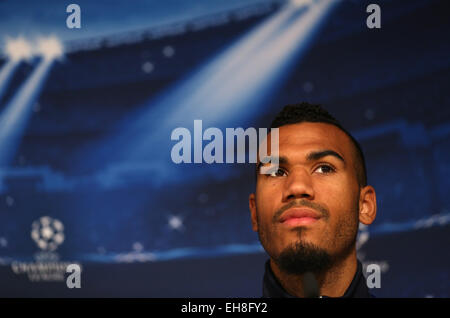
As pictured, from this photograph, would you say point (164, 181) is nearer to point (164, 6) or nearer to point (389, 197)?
point (164, 6)

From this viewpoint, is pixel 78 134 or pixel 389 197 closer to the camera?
pixel 389 197

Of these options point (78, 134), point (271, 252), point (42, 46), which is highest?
point (42, 46)

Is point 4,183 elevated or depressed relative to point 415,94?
depressed

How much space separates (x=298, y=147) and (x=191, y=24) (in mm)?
2257

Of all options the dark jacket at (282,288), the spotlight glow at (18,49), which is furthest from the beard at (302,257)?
the spotlight glow at (18,49)

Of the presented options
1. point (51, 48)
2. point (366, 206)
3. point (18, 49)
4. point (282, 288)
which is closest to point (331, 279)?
point (282, 288)

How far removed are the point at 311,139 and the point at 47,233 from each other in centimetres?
237

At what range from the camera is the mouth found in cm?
87

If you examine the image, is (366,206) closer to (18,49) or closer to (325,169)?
(325,169)

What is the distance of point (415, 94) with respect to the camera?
2.76 m

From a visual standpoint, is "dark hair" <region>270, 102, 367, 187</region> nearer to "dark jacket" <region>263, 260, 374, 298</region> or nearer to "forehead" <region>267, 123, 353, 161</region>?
"forehead" <region>267, 123, 353, 161</region>

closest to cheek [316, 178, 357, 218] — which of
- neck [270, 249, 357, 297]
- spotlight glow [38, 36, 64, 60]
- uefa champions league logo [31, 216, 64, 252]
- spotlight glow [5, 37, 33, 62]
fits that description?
neck [270, 249, 357, 297]

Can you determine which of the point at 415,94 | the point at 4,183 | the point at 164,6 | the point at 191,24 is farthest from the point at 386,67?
the point at 4,183

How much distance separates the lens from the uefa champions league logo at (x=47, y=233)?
2.86 m
